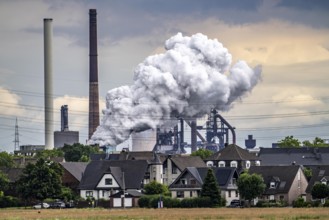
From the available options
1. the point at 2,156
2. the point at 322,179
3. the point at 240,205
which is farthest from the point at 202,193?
the point at 2,156

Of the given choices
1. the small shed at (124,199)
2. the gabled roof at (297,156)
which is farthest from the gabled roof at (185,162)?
the gabled roof at (297,156)

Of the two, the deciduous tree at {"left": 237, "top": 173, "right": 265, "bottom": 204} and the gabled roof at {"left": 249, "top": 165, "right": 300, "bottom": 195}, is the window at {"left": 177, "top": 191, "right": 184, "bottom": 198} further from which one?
the deciduous tree at {"left": 237, "top": 173, "right": 265, "bottom": 204}

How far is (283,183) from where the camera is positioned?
12131cm

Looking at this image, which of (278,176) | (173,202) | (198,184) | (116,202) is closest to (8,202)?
(116,202)

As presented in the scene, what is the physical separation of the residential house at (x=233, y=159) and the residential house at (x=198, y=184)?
28.5 metres

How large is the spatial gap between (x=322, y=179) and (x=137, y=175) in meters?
23.8

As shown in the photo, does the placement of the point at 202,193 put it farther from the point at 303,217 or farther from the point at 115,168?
the point at 303,217

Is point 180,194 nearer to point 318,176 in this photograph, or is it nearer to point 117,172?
point 117,172

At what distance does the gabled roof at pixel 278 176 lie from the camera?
121 metres

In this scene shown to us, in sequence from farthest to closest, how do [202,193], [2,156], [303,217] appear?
1. [2,156]
2. [202,193]
3. [303,217]

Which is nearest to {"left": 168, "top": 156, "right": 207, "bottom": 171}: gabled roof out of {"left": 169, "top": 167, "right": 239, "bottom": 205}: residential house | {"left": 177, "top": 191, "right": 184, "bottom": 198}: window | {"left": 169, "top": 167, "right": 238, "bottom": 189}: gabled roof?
{"left": 169, "top": 167, "right": 238, "bottom": 189}: gabled roof

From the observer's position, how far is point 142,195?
393 feet

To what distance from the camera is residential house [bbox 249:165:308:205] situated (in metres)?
120

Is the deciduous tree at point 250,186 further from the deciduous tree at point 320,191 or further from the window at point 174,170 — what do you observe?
the window at point 174,170
